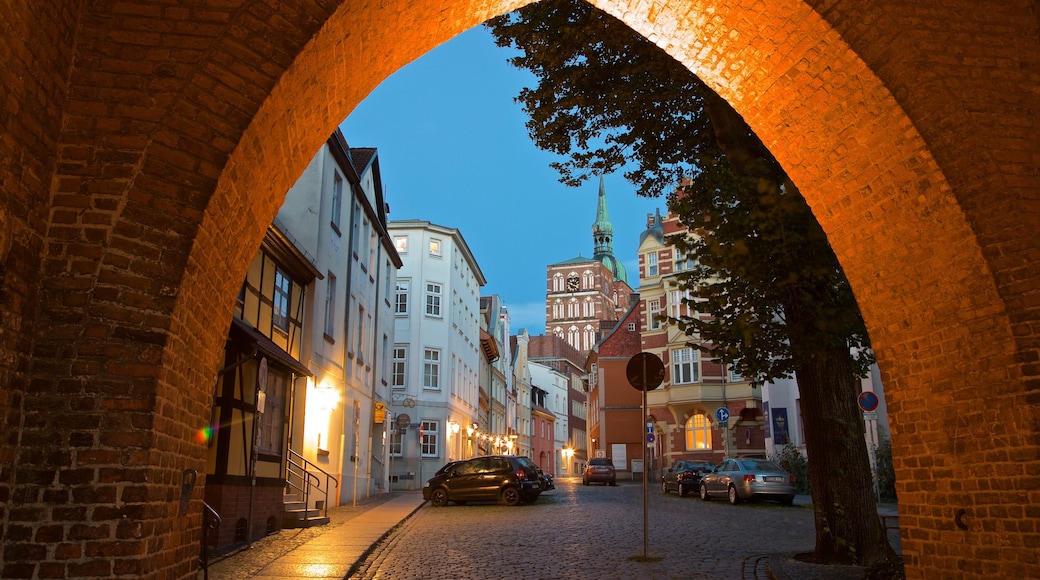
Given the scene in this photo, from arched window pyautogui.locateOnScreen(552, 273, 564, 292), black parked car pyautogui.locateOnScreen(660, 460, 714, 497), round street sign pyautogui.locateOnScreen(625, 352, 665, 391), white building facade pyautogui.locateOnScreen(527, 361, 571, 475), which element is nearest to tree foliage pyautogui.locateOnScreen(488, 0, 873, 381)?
round street sign pyautogui.locateOnScreen(625, 352, 665, 391)

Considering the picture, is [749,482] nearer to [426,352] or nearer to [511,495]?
[511,495]

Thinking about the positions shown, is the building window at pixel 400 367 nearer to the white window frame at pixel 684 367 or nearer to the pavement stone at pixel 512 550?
the white window frame at pixel 684 367

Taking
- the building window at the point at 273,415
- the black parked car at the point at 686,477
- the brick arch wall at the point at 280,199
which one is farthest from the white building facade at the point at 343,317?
the brick arch wall at the point at 280,199

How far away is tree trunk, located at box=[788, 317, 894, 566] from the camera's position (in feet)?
31.0

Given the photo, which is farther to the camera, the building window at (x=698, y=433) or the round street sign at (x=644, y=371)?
the building window at (x=698, y=433)

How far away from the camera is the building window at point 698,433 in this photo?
150ft

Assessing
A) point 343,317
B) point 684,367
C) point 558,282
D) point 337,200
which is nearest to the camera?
point 337,200

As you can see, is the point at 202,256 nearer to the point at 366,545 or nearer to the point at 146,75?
the point at 146,75

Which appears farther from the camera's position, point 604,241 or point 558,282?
point 604,241

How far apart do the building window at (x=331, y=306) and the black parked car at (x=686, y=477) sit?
Result: 14.4 meters

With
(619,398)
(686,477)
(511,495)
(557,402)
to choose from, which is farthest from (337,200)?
(557,402)

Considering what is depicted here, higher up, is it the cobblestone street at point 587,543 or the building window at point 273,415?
the building window at point 273,415

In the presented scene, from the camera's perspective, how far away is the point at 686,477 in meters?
28.6

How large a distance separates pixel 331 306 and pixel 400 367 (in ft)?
61.3
